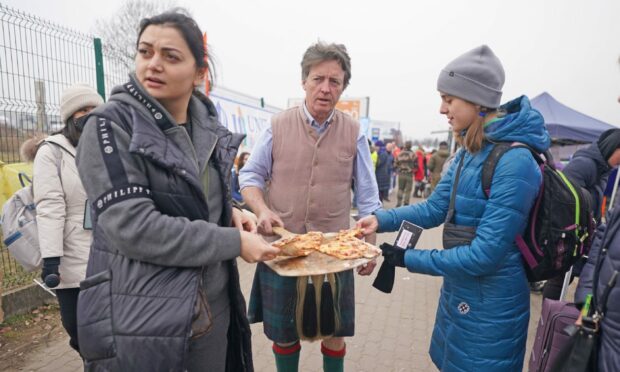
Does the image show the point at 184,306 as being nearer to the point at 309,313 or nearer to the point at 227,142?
the point at 227,142

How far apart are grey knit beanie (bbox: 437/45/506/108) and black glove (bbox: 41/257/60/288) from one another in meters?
2.83

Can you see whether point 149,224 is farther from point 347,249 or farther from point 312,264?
point 347,249

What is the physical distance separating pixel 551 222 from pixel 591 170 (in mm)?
2562

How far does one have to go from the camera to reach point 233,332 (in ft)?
6.05

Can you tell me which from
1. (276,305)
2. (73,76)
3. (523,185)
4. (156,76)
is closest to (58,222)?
(276,305)

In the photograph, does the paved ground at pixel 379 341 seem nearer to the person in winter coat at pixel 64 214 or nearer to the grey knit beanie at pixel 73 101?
the person in winter coat at pixel 64 214

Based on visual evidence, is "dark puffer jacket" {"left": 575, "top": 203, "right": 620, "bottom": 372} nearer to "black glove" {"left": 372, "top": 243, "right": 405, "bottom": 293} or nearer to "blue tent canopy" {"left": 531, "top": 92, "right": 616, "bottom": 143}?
"black glove" {"left": 372, "top": 243, "right": 405, "bottom": 293}

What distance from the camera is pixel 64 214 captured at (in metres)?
2.69

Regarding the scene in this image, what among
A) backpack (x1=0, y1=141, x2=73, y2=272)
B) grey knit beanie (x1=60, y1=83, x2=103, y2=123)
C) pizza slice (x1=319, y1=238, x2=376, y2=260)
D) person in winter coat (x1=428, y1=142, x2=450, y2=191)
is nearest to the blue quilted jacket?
pizza slice (x1=319, y1=238, x2=376, y2=260)

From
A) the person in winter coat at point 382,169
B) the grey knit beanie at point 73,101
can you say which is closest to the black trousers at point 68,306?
the grey knit beanie at point 73,101

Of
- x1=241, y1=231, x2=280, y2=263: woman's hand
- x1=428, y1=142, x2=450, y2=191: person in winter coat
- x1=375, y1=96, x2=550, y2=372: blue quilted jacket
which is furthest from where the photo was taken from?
x1=428, y1=142, x2=450, y2=191: person in winter coat

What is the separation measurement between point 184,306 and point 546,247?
1.79 meters

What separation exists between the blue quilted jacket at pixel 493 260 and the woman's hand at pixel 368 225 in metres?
0.45

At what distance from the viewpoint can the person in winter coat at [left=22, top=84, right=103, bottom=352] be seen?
2.62 m
